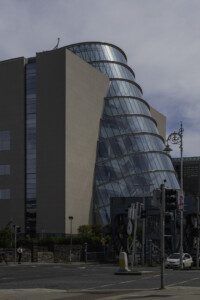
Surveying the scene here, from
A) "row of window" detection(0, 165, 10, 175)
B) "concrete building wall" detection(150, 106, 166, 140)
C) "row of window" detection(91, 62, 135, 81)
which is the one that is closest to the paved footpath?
"row of window" detection(0, 165, 10, 175)

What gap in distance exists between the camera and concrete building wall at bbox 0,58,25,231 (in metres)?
88.8

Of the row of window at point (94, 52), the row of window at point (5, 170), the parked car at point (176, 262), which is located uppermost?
the row of window at point (94, 52)

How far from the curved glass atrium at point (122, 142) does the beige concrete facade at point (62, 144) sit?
103 inches

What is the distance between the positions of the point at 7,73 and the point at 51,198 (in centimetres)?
2037

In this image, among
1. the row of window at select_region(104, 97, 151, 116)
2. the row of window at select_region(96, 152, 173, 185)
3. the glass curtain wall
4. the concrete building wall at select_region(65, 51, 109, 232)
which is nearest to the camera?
the concrete building wall at select_region(65, 51, 109, 232)

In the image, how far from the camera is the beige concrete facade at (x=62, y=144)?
85500 mm

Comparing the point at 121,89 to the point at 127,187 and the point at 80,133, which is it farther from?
the point at 127,187

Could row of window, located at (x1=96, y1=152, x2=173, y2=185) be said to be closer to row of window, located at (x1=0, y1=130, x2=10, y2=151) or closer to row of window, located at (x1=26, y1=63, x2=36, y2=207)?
row of window, located at (x1=26, y1=63, x2=36, y2=207)

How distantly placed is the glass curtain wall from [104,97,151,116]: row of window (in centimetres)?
1296

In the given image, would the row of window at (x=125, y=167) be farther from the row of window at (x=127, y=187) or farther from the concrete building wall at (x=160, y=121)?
the concrete building wall at (x=160, y=121)

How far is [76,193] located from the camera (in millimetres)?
87812

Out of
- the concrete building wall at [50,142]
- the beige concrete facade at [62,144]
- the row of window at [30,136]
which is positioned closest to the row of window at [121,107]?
the beige concrete facade at [62,144]

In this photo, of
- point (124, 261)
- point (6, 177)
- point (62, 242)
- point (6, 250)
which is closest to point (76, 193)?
point (6, 177)

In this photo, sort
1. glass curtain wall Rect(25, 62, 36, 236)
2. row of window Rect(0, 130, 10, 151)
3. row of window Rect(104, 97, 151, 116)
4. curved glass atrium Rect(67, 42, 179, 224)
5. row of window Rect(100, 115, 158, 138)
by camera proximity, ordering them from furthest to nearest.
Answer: row of window Rect(104, 97, 151, 116) < row of window Rect(100, 115, 158, 138) < curved glass atrium Rect(67, 42, 179, 224) < row of window Rect(0, 130, 10, 151) < glass curtain wall Rect(25, 62, 36, 236)
